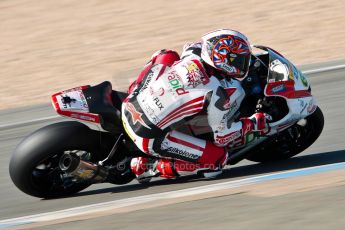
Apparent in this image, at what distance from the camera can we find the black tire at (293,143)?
766cm

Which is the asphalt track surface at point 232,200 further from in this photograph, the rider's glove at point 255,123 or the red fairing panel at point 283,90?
the red fairing panel at point 283,90

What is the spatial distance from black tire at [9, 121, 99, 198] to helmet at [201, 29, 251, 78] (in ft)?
3.85

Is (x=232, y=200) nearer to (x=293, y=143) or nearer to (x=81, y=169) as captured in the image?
(x=81, y=169)

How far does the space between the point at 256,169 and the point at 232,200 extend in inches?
70.9

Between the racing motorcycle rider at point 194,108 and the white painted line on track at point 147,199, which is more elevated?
the racing motorcycle rider at point 194,108

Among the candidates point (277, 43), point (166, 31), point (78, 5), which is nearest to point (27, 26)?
point (78, 5)

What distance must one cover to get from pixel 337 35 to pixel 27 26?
6182 mm

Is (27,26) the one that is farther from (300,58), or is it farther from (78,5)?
(300,58)

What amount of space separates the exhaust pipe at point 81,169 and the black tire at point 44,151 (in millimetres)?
79

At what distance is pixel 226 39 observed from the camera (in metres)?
7.11

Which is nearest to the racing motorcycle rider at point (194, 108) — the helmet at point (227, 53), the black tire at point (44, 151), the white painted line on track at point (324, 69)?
the helmet at point (227, 53)

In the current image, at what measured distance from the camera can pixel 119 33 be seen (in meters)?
15.6

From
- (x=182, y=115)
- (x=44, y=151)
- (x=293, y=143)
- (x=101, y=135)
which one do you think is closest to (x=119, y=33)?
(x=293, y=143)

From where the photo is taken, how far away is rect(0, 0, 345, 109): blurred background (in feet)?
43.4
